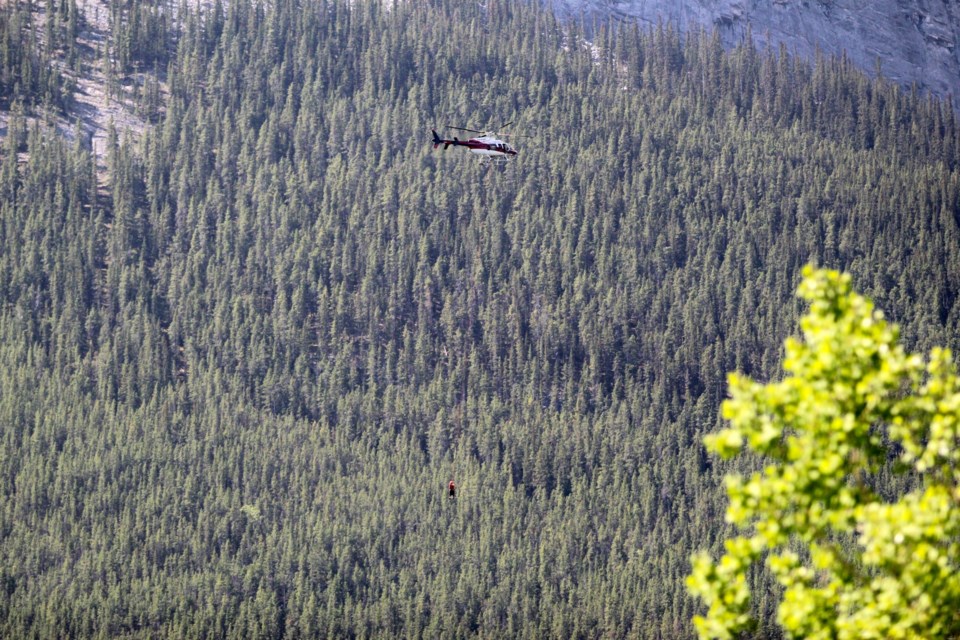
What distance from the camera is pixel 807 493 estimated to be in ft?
83.2

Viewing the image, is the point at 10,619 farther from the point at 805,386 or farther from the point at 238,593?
the point at 805,386

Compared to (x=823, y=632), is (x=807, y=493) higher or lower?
higher

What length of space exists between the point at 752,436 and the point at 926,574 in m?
3.64

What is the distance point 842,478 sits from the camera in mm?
25656

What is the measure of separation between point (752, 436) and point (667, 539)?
17482 cm

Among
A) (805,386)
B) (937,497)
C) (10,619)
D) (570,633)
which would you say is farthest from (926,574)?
(10,619)

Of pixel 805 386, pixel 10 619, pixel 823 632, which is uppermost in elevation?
pixel 805 386

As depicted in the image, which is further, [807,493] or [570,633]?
[570,633]

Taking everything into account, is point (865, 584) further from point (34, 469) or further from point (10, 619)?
point (34, 469)

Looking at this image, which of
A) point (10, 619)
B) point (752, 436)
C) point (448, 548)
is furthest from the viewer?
point (448, 548)

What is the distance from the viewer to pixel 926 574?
25094mm

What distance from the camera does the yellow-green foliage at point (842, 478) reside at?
25.0 m

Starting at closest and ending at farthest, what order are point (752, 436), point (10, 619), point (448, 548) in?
point (752, 436) → point (10, 619) → point (448, 548)

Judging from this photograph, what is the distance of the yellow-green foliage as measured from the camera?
25.0 m
